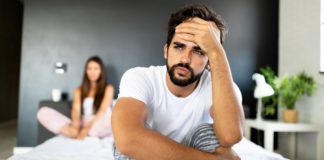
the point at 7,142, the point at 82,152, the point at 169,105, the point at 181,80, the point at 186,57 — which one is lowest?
the point at 7,142

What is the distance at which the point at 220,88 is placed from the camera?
130 cm

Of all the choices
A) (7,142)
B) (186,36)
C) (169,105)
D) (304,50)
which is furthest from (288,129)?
(7,142)

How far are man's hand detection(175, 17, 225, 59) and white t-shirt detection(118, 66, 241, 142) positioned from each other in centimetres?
24

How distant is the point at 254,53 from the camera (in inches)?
168

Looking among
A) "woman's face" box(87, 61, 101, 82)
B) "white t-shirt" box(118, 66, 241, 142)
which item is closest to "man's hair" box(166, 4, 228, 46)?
"white t-shirt" box(118, 66, 241, 142)

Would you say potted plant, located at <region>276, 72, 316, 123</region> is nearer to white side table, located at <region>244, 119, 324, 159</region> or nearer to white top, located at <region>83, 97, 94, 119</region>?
white side table, located at <region>244, 119, 324, 159</region>

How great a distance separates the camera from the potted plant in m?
3.24

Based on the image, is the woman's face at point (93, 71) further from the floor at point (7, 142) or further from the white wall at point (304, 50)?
the white wall at point (304, 50)

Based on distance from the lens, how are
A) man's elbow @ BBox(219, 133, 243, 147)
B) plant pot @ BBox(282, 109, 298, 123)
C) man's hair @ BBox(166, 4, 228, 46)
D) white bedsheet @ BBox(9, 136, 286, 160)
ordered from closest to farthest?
man's elbow @ BBox(219, 133, 243, 147), man's hair @ BBox(166, 4, 228, 46), white bedsheet @ BBox(9, 136, 286, 160), plant pot @ BBox(282, 109, 298, 123)

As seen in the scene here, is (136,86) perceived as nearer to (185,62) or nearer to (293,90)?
(185,62)

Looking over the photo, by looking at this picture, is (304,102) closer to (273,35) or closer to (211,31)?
(273,35)

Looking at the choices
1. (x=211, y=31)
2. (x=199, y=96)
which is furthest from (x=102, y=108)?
(x=211, y=31)

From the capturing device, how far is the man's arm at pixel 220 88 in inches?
50.3

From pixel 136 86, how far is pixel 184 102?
27 centimetres
